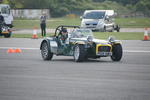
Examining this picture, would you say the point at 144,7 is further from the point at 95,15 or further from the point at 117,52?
the point at 117,52

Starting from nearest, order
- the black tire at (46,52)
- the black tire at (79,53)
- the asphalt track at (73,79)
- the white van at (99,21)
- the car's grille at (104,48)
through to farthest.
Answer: the asphalt track at (73,79) → the black tire at (79,53) → the car's grille at (104,48) → the black tire at (46,52) → the white van at (99,21)

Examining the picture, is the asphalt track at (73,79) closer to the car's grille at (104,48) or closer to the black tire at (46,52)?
the black tire at (46,52)

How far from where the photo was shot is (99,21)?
5166 cm

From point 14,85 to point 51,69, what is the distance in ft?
14.2

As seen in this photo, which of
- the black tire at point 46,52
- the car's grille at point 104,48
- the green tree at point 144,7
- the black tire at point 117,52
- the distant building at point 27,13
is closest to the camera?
the car's grille at point 104,48

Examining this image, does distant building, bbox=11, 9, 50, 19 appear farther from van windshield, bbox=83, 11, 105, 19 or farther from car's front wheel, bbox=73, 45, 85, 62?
car's front wheel, bbox=73, 45, 85, 62

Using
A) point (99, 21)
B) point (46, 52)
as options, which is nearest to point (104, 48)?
point (46, 52)

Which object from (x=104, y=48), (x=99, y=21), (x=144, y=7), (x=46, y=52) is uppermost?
(x=144, y=7)

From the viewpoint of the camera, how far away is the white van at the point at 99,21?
170 ft

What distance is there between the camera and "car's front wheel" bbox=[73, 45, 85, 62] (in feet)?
69.9

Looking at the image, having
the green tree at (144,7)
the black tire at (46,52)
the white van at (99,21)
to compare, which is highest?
the green tree at (144,7)

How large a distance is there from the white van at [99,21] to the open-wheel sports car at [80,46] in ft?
93.6

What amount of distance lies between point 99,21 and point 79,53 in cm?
3050

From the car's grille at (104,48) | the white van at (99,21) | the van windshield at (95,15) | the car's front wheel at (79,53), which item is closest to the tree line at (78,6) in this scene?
the van windshield at (95,15)
